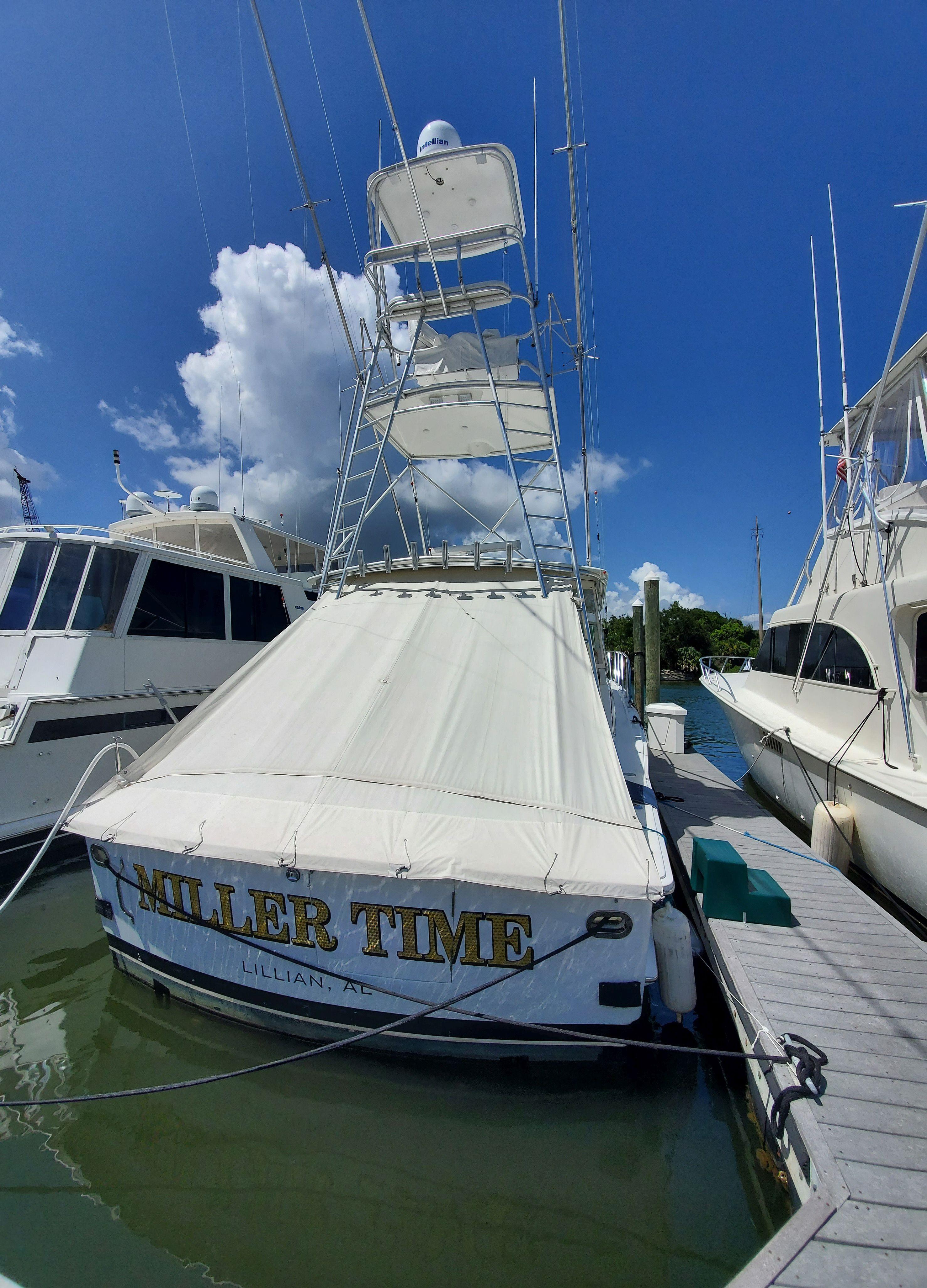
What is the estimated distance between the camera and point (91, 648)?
8.34 meters

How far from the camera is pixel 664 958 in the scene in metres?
4.07

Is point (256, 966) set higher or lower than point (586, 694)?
lower

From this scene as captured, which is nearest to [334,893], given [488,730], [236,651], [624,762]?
[488,730]

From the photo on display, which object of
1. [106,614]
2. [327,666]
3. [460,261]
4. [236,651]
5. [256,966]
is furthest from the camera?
[236,651]

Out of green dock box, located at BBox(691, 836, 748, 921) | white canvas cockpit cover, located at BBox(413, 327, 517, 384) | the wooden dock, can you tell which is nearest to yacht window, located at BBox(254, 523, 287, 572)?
white canvas cockpit cover, located at BBox(413, 327, 517, 384)

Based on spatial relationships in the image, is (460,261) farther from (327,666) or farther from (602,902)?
(602,902)

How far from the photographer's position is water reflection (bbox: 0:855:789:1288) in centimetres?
268

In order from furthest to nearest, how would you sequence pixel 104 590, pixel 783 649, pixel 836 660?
pixel 783 649
pixel 104 590
pixel 836 660

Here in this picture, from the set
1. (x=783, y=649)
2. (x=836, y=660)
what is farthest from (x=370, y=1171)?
(x=783, y=649)

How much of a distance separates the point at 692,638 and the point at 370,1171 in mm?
56860

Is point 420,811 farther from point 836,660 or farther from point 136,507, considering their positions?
point 136,507

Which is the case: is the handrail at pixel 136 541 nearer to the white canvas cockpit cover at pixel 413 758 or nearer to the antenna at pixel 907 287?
the white canvas cockpit cover at pixel 413 758

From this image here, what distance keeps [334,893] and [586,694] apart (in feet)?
8.03

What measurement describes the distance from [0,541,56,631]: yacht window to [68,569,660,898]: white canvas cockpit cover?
548cm
